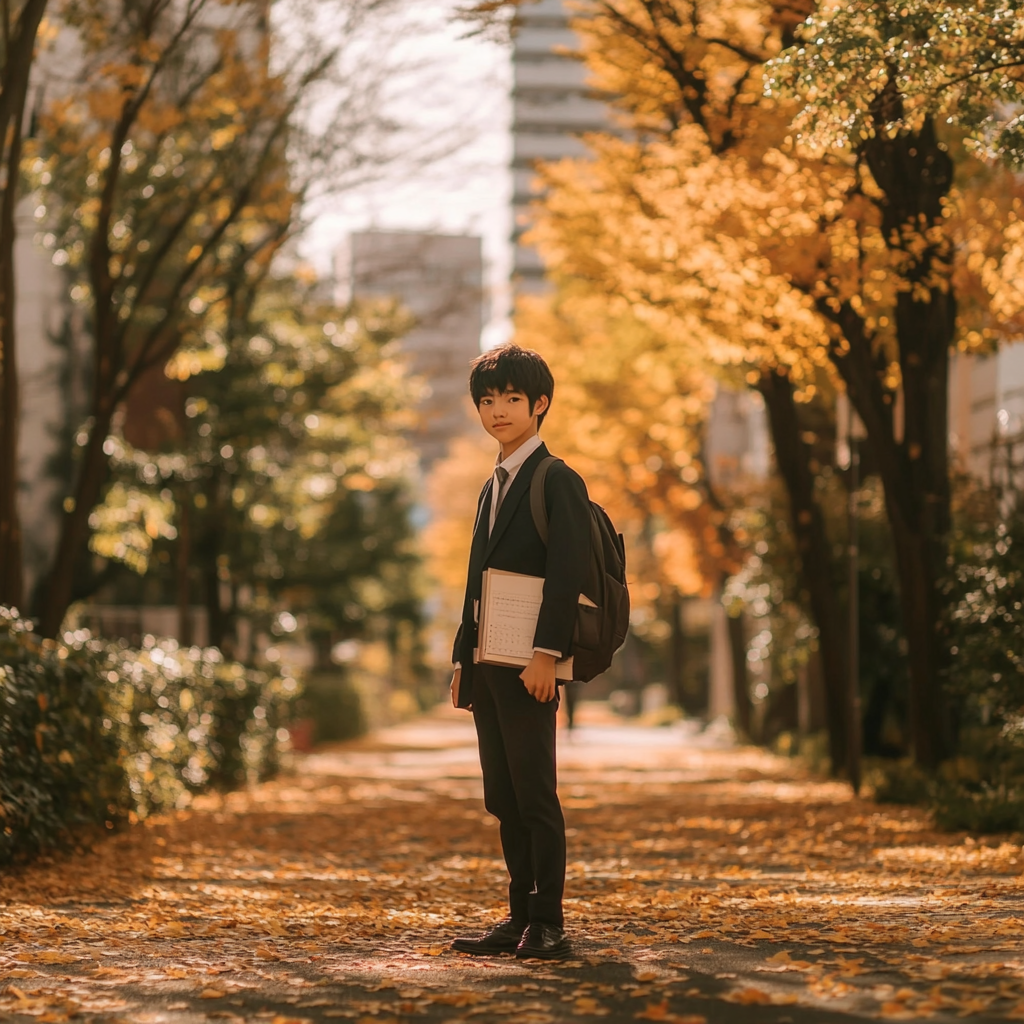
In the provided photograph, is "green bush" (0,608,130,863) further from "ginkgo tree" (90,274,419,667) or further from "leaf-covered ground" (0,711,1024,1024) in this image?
"ginkgo tree" (90,274,419,667)

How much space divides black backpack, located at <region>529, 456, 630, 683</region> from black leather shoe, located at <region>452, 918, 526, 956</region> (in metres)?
0.93

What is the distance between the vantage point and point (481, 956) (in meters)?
5.33

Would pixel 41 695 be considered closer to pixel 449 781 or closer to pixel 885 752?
pixel 449 781

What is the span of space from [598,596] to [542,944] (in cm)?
118

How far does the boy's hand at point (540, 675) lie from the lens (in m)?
5.06

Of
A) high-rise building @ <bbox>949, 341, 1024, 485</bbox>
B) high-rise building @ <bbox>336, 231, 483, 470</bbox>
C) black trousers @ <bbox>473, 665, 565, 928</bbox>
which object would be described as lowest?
black trousers @ <bbox>473, 665, 565, 928</bbox>

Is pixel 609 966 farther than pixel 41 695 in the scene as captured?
No

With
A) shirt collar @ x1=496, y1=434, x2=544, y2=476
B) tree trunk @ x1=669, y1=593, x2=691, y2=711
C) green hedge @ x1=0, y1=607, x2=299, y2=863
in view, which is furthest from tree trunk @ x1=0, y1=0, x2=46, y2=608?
tree trunk @ x1=669, y1=593, x2=691, y2=711

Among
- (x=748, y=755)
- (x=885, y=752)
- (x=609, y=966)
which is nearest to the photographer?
(x=609, y=966)

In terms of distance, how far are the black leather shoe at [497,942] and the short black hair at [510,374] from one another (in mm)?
1797

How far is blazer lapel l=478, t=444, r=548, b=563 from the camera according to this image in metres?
5.35

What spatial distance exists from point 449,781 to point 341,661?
71.5 ft

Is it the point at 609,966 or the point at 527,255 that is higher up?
the point at 527,255

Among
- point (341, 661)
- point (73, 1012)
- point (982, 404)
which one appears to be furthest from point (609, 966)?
point (341, 661)
